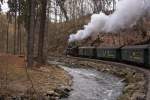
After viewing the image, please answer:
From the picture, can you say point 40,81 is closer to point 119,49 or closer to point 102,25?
point 119,49

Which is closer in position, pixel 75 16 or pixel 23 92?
pixel 23 92

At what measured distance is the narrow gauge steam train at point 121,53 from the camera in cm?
3200

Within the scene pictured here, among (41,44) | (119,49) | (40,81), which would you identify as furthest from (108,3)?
(40,81)

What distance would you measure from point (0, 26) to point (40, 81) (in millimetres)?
80840

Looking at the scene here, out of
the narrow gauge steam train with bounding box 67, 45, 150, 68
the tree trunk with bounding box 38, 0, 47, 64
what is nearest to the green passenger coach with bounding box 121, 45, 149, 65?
the narrow gauge steam train with bounding box 67, 45, 150, 68

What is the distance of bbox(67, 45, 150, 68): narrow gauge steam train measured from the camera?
105 feet

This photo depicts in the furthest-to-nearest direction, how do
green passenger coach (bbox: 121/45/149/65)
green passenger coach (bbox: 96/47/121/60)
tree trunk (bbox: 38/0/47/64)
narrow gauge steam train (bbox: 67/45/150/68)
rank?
green passenger coach (bbox: 96/47/121/60), tree trunk (bbox: 38/0/47/64), narrow gauge steam train (bbox: 67/45/150/68), green passenger coach (bbox: 121/45/149/65)

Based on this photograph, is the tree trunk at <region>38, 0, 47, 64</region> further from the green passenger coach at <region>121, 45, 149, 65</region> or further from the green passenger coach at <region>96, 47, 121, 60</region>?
the green passenger coach at <region>96, 47, 121, 60</region>

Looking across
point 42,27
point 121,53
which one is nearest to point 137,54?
point 121,53

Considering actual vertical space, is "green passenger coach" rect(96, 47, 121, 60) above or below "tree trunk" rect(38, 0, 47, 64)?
below

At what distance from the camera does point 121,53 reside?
41.4m

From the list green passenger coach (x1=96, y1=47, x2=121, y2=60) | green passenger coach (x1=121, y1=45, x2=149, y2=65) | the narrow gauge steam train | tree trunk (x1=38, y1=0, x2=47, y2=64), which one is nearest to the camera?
green passenger coach (x1=121, y1=45, x2=149, y2=65)

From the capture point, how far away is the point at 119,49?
4191cm

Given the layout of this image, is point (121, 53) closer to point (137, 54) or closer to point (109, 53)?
point (109, 53)
